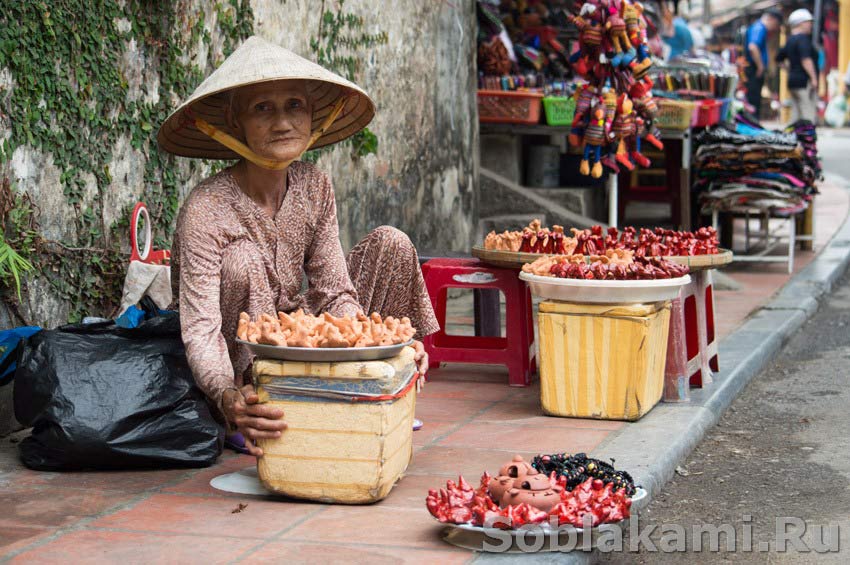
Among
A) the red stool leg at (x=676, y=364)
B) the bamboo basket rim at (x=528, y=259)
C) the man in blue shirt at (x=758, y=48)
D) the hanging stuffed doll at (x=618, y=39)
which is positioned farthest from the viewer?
the man in blue shirt at (x=758, y=48)

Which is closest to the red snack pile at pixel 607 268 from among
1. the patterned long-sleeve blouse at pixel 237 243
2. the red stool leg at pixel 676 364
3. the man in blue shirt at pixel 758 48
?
the red stool leg at pixel 676 364

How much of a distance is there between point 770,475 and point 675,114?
5746mm

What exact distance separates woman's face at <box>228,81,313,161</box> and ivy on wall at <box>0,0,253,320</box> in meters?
0.93

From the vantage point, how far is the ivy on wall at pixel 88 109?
178 inches

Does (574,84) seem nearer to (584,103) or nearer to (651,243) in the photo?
(584,103)

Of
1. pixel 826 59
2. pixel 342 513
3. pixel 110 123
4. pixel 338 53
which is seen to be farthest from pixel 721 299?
pixel 826 59

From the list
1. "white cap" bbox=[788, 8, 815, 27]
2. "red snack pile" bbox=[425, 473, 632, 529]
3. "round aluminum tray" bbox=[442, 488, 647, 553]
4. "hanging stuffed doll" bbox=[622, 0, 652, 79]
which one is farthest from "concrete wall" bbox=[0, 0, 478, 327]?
"white cap" bbox=[788, 8, 815, 27]

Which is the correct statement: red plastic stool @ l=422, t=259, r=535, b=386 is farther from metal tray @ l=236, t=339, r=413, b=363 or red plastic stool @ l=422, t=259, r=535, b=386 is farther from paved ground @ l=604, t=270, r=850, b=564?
metal tray @ l=236, t=339, r=413, b=363

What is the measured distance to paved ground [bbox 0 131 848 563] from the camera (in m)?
3.23

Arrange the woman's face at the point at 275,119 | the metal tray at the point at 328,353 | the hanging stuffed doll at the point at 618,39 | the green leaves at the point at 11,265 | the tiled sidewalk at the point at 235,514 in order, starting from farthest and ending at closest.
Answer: the hanging stuffed doll at the point at 618,39
the green leaves at the point at 11,265
the woman's face at the point at 275,119
the metal tray at the point at 328,353
the tiled sidewalk at the point at 235,514

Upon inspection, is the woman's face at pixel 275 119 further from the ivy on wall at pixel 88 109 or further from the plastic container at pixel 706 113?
the plastic container at pixel 706 113

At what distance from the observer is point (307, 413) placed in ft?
11.7

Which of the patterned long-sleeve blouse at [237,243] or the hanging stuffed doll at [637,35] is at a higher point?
the hanging stuffed doll at [637,35]

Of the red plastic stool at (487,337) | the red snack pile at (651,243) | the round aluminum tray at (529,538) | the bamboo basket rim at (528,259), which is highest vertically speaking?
the red snack pile at (651,243)
